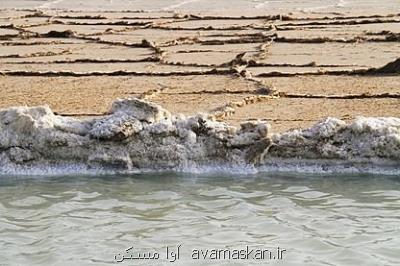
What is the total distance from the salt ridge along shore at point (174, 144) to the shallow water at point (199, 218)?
141 mm

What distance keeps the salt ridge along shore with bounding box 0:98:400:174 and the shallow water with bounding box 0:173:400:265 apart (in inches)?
5.5

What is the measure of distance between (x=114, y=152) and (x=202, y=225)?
1212 mm

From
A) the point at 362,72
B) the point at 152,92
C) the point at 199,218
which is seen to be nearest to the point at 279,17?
the point at 362,72

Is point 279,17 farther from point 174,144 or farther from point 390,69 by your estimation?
point 174,144

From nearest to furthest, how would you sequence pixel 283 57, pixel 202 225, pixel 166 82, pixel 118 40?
pixel 202 225 < pixel 166 82 < pixel 283 57 < pixel 118 40

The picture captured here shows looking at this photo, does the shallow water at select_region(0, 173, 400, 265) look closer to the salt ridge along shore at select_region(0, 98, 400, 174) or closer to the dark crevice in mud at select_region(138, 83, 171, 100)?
the salt ridge along shore at select_region(0, 98, 400, 174)

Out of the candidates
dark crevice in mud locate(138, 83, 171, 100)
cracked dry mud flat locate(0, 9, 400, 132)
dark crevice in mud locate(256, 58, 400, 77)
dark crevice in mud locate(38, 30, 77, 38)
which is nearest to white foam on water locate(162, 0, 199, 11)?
cracked dry mud flat locate(0, 9, 400, 132)

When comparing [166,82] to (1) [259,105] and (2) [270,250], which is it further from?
(2) [270,250]

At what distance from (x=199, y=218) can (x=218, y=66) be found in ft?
14.1

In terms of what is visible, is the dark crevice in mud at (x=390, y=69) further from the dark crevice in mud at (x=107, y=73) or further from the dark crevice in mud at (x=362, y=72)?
the dark crevice in mud at (x=107, y=73)

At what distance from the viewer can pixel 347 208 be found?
507 cm

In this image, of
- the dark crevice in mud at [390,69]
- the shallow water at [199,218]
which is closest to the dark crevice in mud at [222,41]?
the dark crevice in mud at [390,69]

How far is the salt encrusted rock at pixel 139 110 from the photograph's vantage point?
5.88 meters

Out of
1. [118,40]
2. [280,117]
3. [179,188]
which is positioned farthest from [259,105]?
[118,40]
